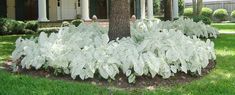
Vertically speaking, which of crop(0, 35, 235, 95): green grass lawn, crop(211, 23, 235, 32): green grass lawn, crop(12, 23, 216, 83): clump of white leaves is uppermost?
crop(211, 23, 235, 32): green grass lawn

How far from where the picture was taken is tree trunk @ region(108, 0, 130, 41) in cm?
911

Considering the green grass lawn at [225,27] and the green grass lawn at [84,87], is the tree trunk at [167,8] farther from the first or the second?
the green grass lawn at [84,87]

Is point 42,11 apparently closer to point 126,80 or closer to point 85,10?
point 85,10

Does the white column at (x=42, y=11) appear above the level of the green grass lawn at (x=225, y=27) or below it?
Answer: above

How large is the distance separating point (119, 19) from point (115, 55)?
1.60 meters

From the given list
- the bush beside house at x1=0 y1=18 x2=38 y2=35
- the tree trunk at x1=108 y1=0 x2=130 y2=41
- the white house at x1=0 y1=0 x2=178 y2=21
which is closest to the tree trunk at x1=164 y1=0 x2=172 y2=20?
the bush beside house at x1=0 y1=18 x2=38 y2=35

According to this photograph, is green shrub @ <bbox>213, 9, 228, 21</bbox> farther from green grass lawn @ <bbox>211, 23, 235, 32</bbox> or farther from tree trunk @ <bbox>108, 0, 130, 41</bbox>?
tree trunk @ <bbox>108, 0, 130, 41</bbox>

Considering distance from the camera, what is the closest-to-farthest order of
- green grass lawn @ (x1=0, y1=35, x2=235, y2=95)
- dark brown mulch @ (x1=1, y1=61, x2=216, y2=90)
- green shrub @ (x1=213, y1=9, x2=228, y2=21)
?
1. green grass lawn @ (x1=0, y1=35, x2=235, y2=95)
2. dark brown mulch @ (x1=1, y1=61, x2=216, y2=90)
3. green shrub @ (x1=213, y1=9, x2=228, y2=21)

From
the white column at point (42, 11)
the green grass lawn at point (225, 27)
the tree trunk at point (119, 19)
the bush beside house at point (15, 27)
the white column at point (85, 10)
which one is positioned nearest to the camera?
the tree trunk at point (119, 19)

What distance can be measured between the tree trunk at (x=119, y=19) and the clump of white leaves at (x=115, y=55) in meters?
0.44

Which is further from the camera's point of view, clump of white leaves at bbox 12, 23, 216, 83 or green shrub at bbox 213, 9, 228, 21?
green shrub at bbox 213, 9, 228, 21

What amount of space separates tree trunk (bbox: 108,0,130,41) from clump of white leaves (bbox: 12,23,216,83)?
439 mm

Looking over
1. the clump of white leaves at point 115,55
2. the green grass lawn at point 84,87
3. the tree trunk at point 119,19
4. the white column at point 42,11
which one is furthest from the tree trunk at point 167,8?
the green grass lawn at point 84,87

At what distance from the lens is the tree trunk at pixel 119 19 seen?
9.11 m
